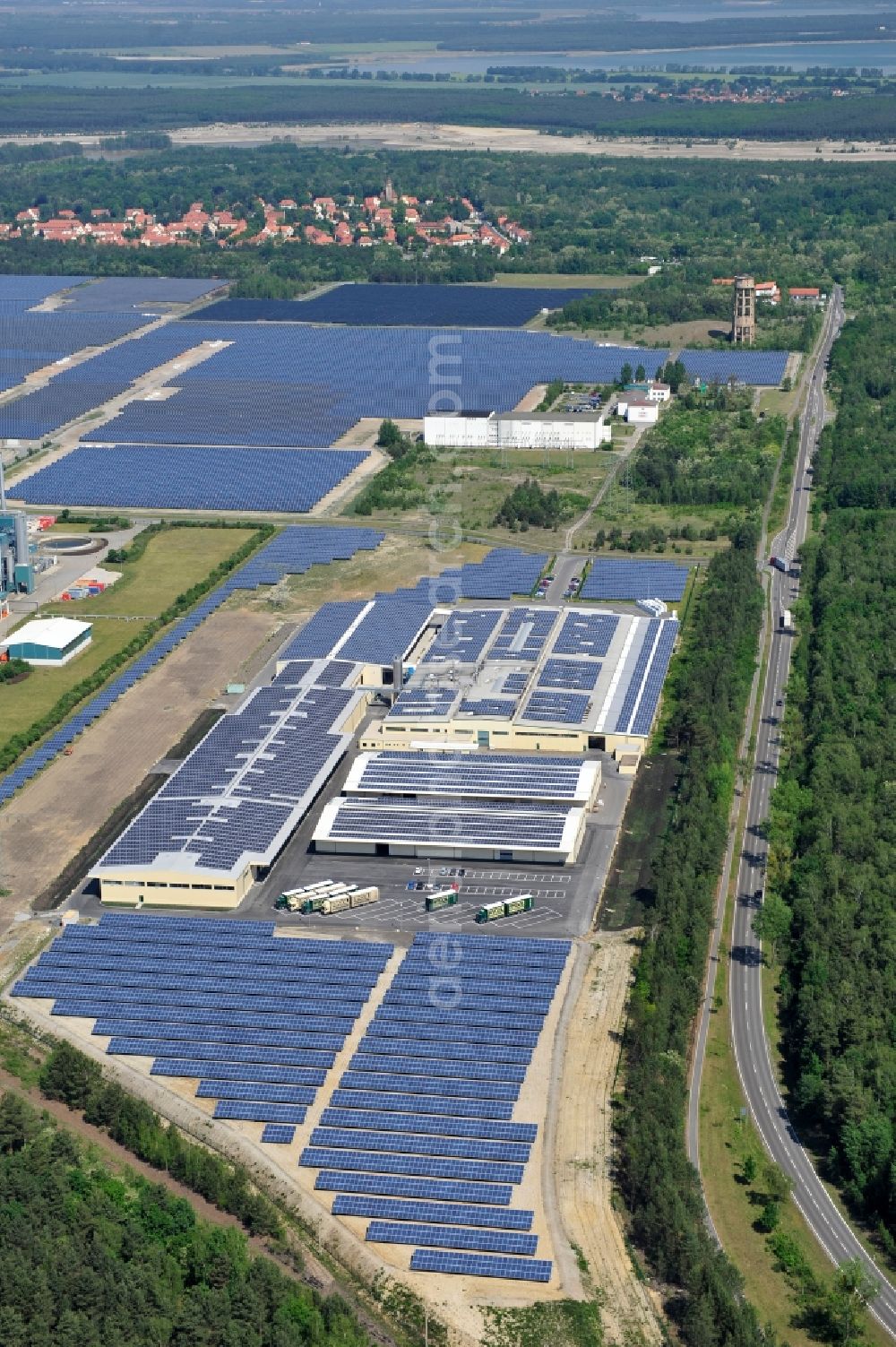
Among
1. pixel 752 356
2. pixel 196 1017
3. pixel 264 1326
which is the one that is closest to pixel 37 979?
pixel 196 1017

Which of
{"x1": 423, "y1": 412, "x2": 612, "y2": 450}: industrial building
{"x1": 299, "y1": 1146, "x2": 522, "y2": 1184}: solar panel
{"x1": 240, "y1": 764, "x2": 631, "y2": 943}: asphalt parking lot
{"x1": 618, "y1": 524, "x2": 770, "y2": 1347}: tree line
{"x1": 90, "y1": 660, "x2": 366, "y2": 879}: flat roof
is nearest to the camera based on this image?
{"x1": 618, "y1": 524, "x2": 770, "y2": 1347}: tree line

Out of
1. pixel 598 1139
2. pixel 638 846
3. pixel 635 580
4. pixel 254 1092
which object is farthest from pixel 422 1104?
pixel 635 580

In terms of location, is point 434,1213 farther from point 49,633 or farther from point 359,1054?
point 49,633

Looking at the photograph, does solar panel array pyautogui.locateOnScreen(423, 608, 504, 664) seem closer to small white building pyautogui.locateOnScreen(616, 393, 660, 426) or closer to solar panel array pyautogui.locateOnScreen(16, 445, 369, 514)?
solar panel array pyautogui.locateOnScreen(16, 445, 369, 514)

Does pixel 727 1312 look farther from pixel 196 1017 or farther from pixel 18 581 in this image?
pixel 18 581

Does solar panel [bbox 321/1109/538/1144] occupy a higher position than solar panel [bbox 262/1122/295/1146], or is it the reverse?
solar panel [bbox 321/1109/538/1144]

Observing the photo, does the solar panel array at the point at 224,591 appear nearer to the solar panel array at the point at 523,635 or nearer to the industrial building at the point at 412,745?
the industrial building at the point at 412,745

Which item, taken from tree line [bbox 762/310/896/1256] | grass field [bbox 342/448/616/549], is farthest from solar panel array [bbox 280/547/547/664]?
tree line [bbox 762/310/896/1256]

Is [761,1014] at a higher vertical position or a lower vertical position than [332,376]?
higher
